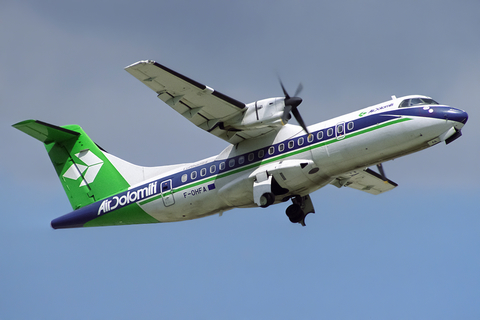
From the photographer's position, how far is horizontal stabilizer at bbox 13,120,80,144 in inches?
683

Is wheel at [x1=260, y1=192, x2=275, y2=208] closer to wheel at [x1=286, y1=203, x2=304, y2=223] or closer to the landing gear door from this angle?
wheel at [x1=286, y1=203, x2=304, y2=223]

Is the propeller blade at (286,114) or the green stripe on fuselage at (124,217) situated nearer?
the propeller blade at (286,114)

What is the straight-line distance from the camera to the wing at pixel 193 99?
47.1 feet

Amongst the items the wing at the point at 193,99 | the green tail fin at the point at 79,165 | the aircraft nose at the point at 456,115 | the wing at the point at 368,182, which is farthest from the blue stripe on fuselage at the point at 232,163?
the wing at the point at 368,182

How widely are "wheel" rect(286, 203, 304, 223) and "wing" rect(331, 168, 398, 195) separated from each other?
198 centimetres

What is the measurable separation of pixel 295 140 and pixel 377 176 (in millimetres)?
5107

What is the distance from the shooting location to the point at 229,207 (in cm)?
1703

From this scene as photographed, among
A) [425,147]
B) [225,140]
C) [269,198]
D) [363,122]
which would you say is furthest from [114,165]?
[425,147]

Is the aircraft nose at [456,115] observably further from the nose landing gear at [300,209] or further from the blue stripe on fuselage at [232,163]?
the nose landing gear at [300,209]

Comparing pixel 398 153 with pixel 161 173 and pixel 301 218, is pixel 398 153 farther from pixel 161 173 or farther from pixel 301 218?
pixel 161 173

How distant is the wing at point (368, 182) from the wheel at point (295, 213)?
198 cm

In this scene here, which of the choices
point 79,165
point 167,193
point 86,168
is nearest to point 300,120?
point 167,193

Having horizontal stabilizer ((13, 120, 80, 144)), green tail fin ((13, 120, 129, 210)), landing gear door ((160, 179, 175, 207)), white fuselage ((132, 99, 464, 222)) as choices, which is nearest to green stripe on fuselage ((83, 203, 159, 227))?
white fuselage ((132, 99, 464, 222))

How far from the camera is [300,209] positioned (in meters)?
17.6
